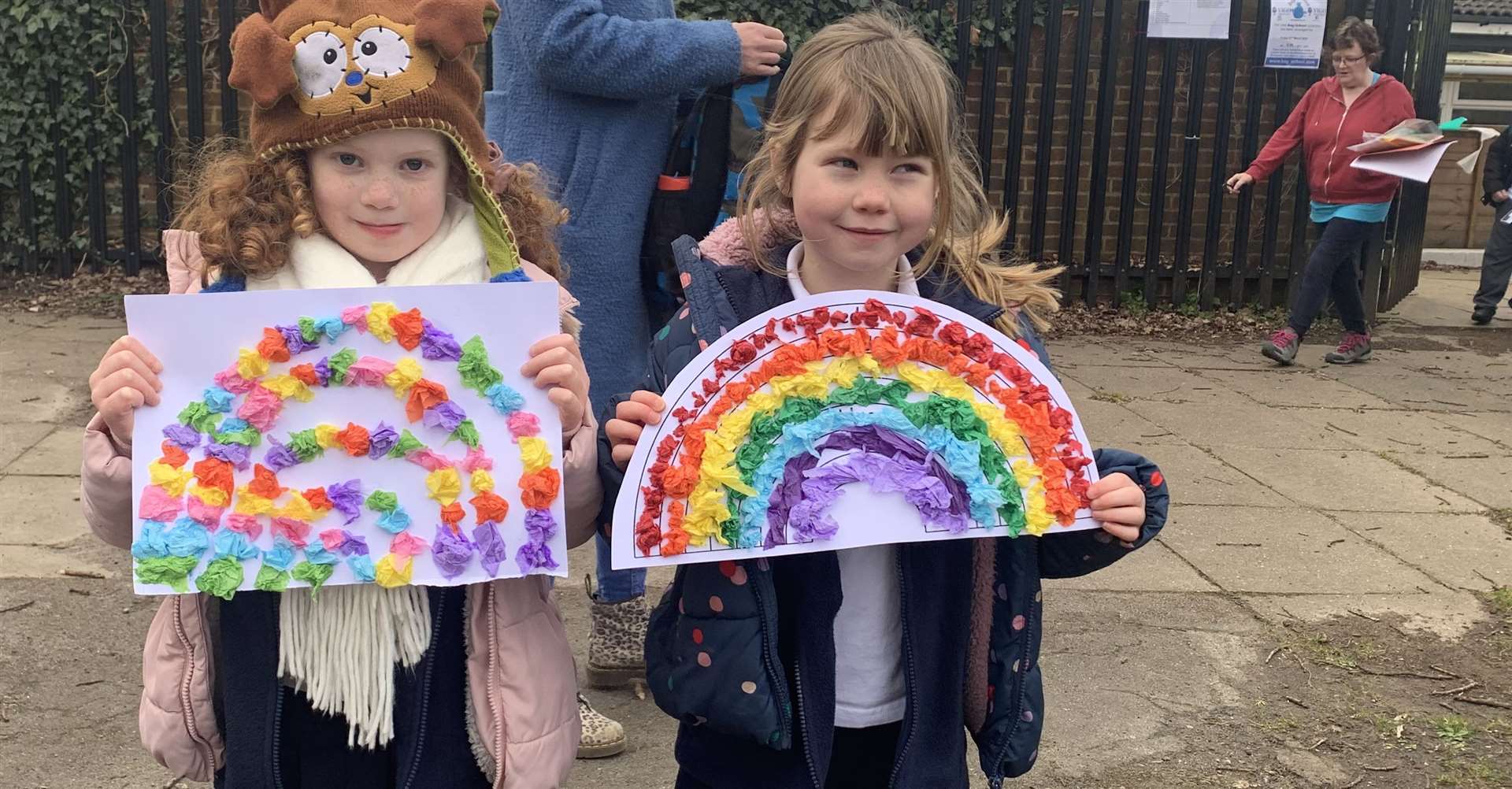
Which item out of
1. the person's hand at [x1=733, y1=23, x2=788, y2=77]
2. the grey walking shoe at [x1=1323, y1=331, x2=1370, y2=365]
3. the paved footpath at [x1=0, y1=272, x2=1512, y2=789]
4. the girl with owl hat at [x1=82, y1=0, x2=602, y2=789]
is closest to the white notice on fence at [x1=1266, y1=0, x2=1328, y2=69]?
the grey walking shoe at [x1=1323, y1=331, x2=1370, y2=365]

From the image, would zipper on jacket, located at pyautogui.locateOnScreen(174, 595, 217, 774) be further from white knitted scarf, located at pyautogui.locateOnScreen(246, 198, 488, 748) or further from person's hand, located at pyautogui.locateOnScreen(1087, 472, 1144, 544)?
person's hand, located at pyautogui.locateOnScreen(1087, 472, 1144, 544)

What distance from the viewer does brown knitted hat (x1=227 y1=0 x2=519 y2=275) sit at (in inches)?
75.1

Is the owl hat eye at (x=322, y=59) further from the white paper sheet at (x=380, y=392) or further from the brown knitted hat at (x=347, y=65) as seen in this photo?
the white paper sheet at (x=380, y=392)

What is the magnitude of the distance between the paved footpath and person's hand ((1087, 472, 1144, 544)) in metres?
1.34

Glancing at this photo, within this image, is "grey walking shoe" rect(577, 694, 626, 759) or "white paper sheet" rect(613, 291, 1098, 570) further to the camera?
"grey walking shoe" rect(577, 694, 626, 759)

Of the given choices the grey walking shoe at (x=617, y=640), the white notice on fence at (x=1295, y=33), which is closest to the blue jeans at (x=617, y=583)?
the grey walking shoe at (x=617, y=640)

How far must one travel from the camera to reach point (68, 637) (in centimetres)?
359

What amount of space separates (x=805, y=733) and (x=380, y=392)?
30.3 inches

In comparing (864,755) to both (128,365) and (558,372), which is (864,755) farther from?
(128,365)

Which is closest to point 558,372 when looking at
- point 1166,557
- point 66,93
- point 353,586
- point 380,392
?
point 380,392

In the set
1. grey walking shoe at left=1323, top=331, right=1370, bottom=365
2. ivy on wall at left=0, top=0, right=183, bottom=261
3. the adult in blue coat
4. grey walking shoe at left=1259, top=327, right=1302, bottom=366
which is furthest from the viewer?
ivy on wall at left=0, top=0, right=183, bottom=261

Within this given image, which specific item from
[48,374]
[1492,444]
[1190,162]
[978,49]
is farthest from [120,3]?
[1492,444]

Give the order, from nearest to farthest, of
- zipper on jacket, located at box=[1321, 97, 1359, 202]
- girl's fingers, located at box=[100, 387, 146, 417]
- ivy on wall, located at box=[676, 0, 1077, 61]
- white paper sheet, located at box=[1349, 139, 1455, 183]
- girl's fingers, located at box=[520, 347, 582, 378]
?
girl's fingers, located at box=[100, 387, 146, 417] < girl's fingers, located at box=[520, 347, 582, 378] < white paper sheet, located at box=[1349, 139, 1455, 183] < zipper on jacket, located at box=[1321, 97, 1359, 202] < ivy on wall, located at box=[676, 0, 1077, 61]

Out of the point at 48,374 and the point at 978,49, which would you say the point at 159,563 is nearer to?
the point at 48,374
